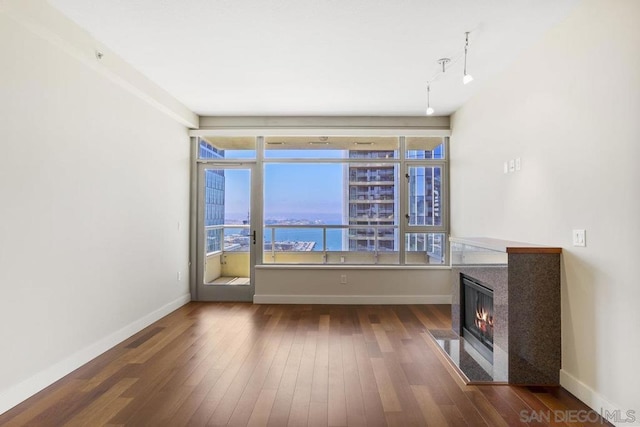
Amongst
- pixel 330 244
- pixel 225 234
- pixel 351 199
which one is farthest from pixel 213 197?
pixel 351 199

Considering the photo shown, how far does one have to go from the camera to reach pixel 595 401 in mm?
2264

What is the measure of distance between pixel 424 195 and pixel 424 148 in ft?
2.29

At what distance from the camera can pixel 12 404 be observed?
7.49 feet

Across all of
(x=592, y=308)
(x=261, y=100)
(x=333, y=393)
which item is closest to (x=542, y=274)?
(x=592, y=308)

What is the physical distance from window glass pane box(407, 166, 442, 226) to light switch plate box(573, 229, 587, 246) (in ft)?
9.19

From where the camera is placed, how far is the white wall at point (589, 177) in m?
2.04

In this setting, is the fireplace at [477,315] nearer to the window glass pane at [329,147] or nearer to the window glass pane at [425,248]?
the window glass pane at [425,248]

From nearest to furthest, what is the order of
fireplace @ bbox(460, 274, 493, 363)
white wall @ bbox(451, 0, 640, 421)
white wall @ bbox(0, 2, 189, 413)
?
1. white wall @ bbox(451, 0, 640, 421)
2. white wall @ bbox(0, 2, 189, 413)
3. fireplace @ bbox(460, 274, 493, 363)

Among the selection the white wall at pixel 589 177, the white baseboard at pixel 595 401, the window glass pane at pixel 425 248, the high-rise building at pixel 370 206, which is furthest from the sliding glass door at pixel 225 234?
the white baseboard at pixel 595 401

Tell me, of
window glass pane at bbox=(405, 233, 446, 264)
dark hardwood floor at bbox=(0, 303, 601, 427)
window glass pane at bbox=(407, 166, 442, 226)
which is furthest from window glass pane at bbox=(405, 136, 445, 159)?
dark hardwood floor at bbox=(0, 303, 601, 427)

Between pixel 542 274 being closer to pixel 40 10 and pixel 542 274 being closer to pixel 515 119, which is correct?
pixel 515 119

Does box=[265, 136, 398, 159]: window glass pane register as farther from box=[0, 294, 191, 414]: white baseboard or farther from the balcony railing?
box=[0, 294, 191, 414]: white baseboard

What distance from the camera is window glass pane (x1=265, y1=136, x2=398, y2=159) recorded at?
5266mm

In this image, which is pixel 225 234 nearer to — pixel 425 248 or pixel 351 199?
pixel 351 199
